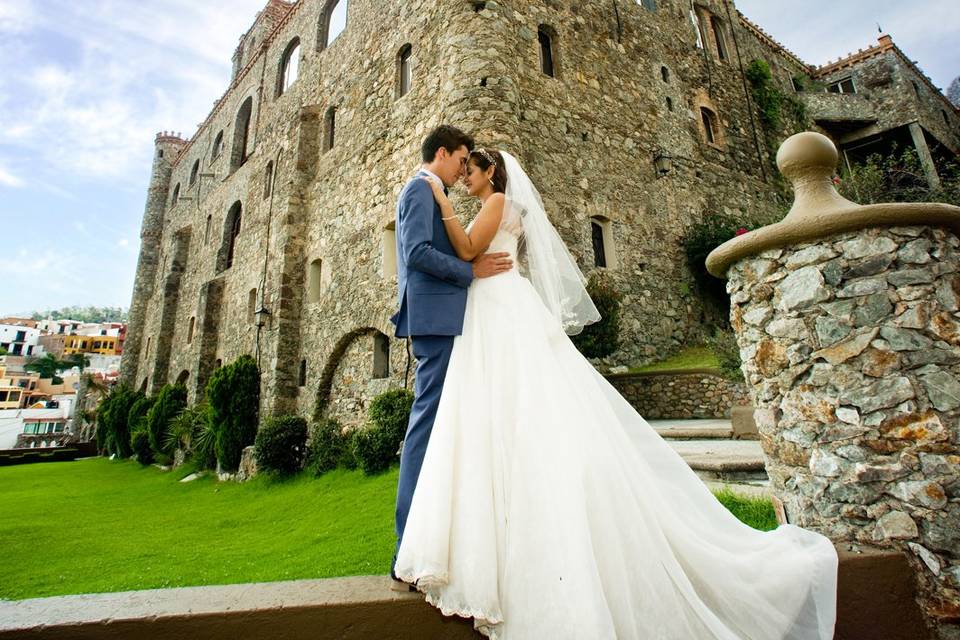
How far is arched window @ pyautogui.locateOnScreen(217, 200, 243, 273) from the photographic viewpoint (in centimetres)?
1745

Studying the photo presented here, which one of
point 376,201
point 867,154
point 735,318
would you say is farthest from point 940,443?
point 867,154

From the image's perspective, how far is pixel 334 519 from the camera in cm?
556

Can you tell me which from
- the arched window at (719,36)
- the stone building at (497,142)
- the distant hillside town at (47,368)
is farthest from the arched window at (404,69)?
the distant hillside town at (47,368)

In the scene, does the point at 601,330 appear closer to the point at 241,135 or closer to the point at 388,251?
the point at 388,251

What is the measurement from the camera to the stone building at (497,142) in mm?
8586

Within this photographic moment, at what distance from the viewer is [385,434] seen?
23.6 feet

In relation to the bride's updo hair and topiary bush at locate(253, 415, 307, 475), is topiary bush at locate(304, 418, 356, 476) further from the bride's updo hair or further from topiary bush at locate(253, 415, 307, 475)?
the bride's updo hair

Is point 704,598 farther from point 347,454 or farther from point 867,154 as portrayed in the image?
point 867,154

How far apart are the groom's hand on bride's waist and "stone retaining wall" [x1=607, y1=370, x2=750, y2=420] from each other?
5967 mm

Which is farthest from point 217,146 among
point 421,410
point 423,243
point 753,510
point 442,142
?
point 753,510

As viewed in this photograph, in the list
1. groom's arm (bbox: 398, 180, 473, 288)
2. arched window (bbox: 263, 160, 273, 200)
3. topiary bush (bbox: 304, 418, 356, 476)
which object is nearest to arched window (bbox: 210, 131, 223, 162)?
arched window (bbox: 263, 160, 273, 200)

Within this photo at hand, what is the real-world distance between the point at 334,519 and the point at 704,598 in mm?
4762

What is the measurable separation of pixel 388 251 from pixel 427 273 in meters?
7.20

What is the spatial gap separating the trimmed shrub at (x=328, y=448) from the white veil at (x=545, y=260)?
21.6 feet
